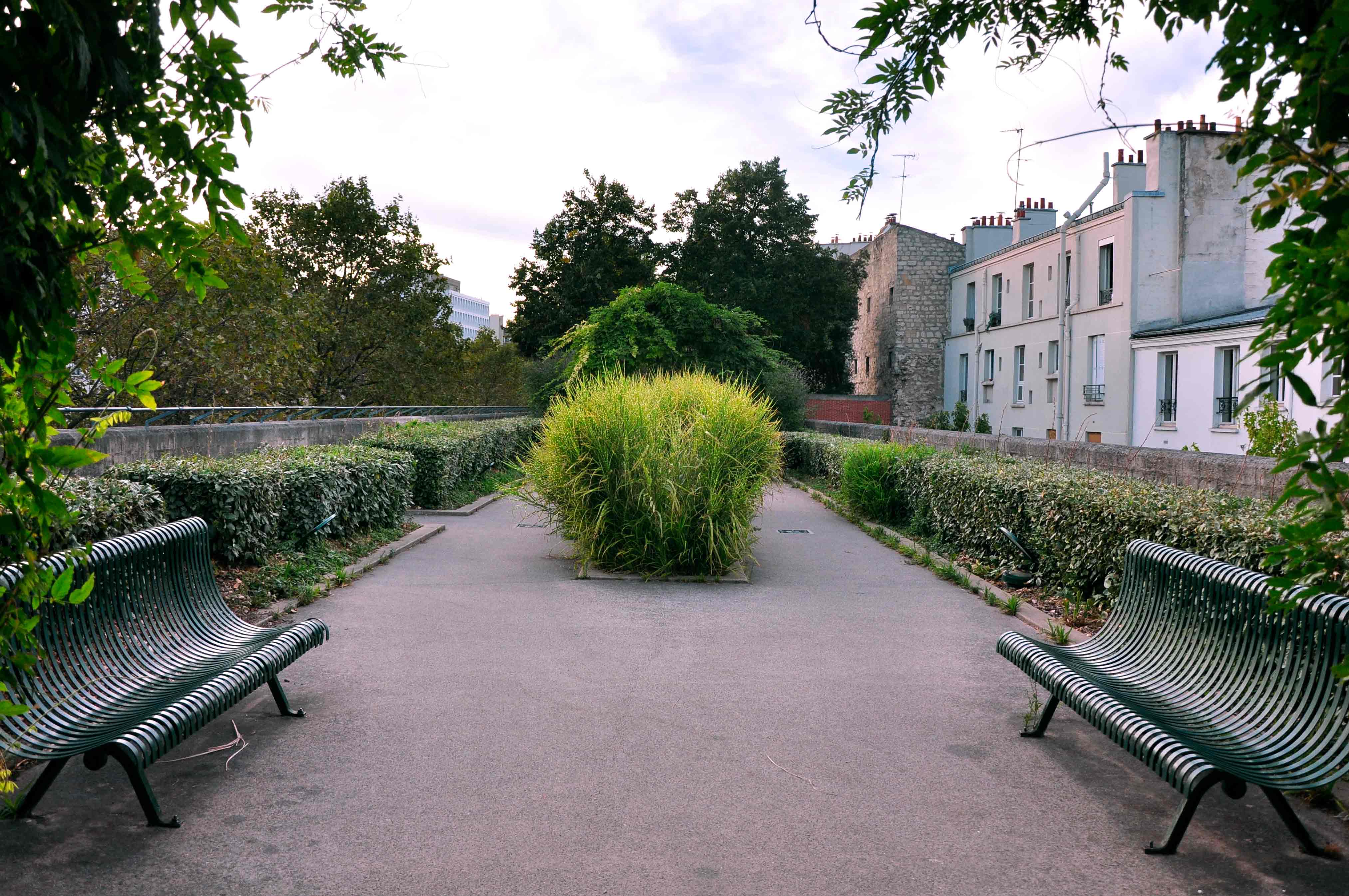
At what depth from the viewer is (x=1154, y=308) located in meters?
29.3

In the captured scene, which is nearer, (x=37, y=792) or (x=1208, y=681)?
(x=37, y=792)

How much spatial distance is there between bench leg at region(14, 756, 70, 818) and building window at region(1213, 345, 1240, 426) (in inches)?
1039

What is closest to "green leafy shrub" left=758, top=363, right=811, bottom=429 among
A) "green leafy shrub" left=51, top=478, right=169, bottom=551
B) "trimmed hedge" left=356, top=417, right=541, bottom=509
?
"trimmed hedge" left=356, top=417, right=541, bottom=509

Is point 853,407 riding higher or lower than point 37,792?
higher

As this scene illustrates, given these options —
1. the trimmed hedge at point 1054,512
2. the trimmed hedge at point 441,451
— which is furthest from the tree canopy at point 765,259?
the trimmed hedge at point 1054,512

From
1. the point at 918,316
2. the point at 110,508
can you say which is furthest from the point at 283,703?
the point at 918,316

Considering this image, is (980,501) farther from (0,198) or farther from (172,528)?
(0,198)

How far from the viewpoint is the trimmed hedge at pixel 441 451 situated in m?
15.4

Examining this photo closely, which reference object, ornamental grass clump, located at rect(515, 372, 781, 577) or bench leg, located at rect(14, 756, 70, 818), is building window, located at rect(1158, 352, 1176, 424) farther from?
bench leg, located at rect(14, 756, 70, 818)

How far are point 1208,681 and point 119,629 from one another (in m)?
4.96

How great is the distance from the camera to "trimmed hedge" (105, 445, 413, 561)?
7922 mm

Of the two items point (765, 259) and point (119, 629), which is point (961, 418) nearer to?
point (765, 259)

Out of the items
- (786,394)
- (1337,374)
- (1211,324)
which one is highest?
(1211,324)

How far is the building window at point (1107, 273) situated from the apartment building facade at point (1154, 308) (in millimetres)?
50
